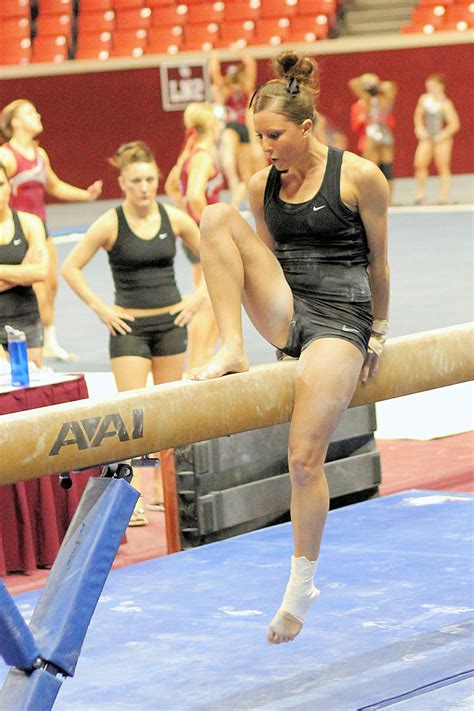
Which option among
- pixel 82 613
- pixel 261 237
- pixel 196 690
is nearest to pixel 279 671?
pixel 196 690

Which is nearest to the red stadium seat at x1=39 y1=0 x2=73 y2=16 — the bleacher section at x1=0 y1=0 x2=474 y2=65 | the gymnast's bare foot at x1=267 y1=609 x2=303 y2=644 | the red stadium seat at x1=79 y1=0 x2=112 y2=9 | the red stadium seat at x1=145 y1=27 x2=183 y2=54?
the bleacher section at x1=0 y1=0 x2=474 y2=65

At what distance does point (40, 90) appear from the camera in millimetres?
21906

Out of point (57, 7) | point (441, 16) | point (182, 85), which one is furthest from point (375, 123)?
point (57, 7)

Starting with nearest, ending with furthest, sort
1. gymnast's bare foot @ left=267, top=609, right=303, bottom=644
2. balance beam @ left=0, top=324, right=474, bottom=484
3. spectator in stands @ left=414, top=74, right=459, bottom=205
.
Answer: balance beam @ left=0, top=324, right=474, bottom=484 < gymnast's bare foot @ left=267, top=609, right=303, bottom=644 < spectator in stands @ left=414, top=74, right=459, bottom=205

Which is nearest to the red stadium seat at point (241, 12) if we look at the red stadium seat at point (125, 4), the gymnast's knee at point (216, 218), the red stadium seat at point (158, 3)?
the red stadium seat at point (158, 3)

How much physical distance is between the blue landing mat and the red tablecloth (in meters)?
0.45

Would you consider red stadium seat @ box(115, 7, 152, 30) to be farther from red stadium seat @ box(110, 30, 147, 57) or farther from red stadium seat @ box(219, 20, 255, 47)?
red stadium seat @ box(219, 20, 255, 47)

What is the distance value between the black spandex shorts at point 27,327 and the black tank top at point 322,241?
250 cm

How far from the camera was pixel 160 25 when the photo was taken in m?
23.0

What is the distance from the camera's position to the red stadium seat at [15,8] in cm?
2340

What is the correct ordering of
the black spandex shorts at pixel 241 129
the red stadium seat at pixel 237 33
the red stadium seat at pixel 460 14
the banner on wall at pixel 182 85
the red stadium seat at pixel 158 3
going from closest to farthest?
1. the banner on wall at pixel 182 85
2. the black spandex shorts at pixel 241 129
3. the red stadium seat at pixel 460 14
4. the red stadium seat at pixel 237 33
5. the red stadium seat at pixel 158 3

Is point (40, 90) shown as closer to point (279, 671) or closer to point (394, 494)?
point (394, 494)

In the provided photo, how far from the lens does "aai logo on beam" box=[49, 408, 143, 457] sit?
3535 mm

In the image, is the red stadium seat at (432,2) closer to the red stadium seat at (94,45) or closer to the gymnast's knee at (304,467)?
the red stadium seat at (94,45)
